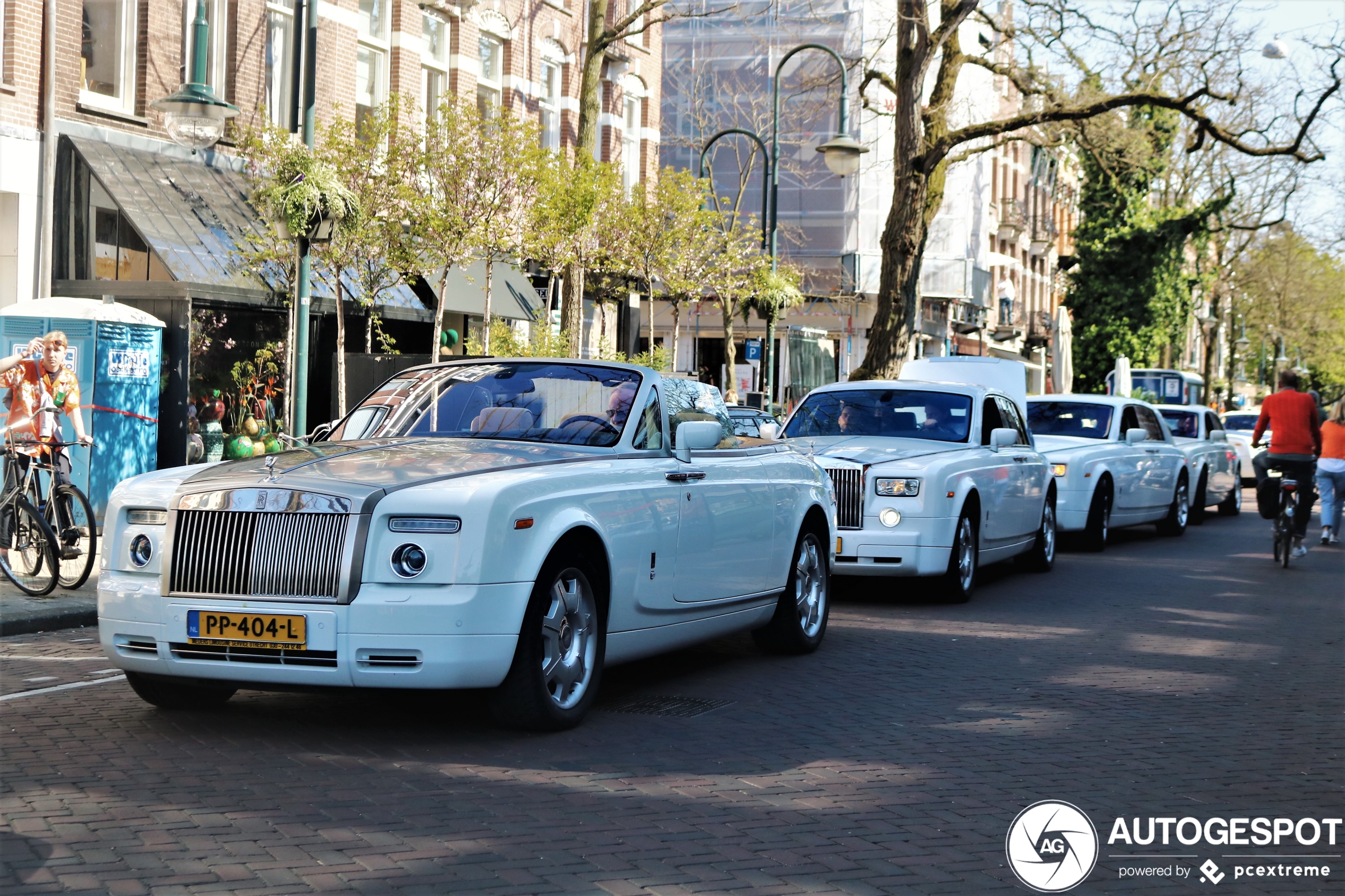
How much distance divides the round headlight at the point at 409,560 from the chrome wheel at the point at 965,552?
22.3 feet

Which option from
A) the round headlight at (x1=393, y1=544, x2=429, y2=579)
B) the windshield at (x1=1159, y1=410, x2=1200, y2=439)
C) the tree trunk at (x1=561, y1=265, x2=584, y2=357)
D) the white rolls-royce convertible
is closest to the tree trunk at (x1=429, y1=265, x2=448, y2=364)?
the tree trunk at (x1=561, y1=265, x2=584, y2=357)

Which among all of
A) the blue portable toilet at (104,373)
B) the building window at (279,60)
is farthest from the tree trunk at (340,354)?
the building window at (279,60)

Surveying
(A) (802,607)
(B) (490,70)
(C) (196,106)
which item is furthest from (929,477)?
(B) (490,70)

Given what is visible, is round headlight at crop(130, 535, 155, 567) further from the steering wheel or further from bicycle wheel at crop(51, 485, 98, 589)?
bicycle wheel at crop(51, 485, 98, 589)

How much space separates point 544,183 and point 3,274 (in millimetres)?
6725

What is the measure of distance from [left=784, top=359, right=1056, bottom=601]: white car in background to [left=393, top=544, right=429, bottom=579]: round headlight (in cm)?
579

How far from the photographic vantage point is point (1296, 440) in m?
16.8

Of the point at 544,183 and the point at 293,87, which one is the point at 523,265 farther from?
the point at 293,87

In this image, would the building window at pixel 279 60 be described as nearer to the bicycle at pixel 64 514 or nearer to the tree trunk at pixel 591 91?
the tree trunk at pixel 591 91

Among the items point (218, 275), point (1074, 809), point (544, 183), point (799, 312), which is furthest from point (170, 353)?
point (799, 312)

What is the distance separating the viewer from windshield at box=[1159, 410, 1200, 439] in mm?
24719

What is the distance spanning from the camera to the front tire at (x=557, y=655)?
6.55m

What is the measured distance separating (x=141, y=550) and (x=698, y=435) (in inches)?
107

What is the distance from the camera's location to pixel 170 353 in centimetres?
1800
